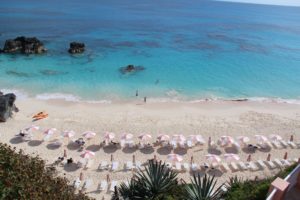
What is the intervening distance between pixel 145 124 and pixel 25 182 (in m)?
18.1

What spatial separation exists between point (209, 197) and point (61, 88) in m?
27.5

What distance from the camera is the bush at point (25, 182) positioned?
29.8 feet

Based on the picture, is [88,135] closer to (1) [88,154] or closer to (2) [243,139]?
(1) [88,154]

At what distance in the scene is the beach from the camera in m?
21.8

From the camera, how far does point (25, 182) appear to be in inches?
379

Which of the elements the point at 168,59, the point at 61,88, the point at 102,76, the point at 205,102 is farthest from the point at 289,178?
the point at 168,59

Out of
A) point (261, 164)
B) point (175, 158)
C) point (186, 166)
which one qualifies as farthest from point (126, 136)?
point (261, 164)

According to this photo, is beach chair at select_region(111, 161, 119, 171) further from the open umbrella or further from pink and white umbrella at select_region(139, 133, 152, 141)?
the open umbrella

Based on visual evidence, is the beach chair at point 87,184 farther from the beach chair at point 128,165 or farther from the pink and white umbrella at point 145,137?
the pink and white umbrella at point 145,137

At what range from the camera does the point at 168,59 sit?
52.9 metres

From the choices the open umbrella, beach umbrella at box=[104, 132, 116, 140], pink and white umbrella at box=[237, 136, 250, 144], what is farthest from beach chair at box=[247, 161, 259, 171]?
beach umbrella at box=[104, 132, 116, 140]

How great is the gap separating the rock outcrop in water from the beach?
20.9 metres

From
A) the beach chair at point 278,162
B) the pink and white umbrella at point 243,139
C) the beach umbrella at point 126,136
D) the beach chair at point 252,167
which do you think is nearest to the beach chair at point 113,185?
the beach umbrella at point 126,136

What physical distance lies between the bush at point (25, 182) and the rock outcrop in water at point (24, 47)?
42790 millimetres
